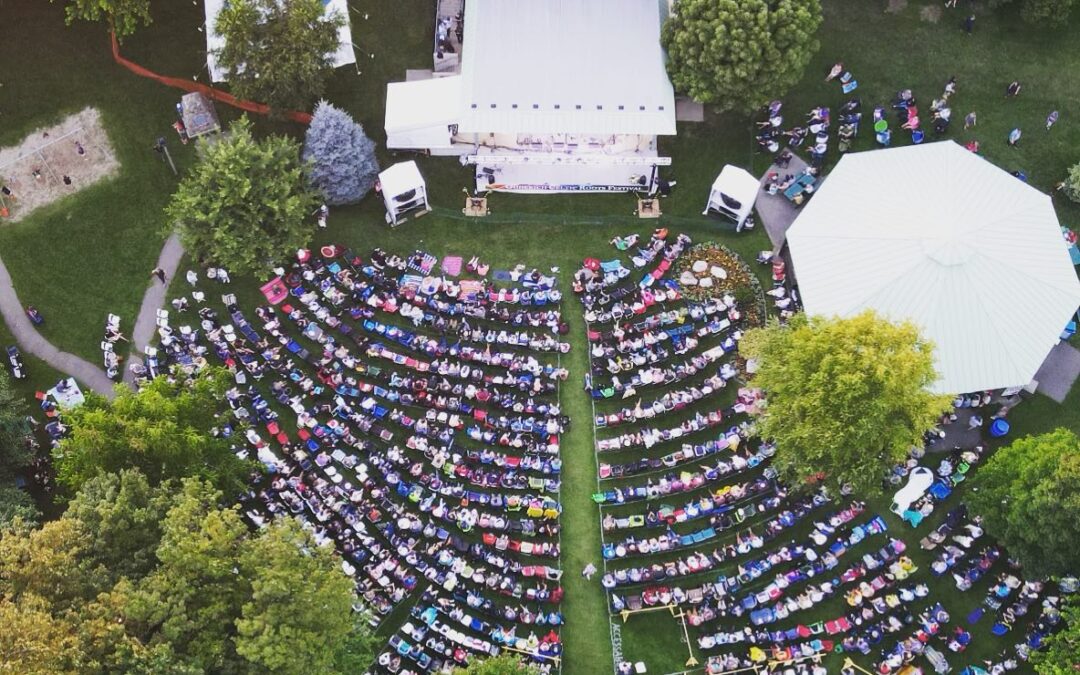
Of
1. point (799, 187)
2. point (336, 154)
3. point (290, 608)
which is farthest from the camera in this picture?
point (799, 187)

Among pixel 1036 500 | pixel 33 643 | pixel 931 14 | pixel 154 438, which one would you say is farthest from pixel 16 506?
pixel 931 14

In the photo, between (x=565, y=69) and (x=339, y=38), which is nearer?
(x=565, y=69)

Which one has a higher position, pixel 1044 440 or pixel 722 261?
pixel 722 261

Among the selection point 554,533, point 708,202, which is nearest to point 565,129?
point 708,202

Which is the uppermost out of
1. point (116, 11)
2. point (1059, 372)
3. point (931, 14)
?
point (931, 14)

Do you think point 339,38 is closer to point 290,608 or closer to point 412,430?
point 412,430

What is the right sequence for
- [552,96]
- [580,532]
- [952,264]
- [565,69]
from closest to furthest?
1. [952,264]
2. [580,532]
3. [552,96]
4. [565,69]

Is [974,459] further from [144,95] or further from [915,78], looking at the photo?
[144,95]
